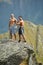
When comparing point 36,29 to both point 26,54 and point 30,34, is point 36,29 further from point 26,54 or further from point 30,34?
point 26,54

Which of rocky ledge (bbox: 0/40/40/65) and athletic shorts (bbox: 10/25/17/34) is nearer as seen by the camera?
rocky ledge (bbox: 0/40/40/65)

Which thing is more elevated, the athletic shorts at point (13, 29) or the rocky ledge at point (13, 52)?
the athletic shorts at point (13, 29)

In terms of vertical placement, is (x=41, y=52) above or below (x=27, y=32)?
below

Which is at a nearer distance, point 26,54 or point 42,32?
point 26,54

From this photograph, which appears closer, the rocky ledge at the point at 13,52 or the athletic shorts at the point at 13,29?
the rocky ledge at the point at 13,52

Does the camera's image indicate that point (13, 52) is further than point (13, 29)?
No

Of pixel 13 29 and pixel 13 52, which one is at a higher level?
pixel 13 29

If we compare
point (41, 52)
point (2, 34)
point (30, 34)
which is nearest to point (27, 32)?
point (30, 34)

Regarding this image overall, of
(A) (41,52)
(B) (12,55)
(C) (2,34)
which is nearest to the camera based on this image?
(B) (12,55)

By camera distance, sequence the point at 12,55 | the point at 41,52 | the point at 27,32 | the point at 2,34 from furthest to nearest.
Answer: the point at 27,32 < the point at 41,52 < the point at 2,34 < the point at 12,55

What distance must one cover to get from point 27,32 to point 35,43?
5.10 ft

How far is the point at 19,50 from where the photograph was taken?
20359 mm

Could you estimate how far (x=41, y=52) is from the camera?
28.9m

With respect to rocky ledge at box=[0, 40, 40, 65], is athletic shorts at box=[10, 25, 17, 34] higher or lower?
higher
